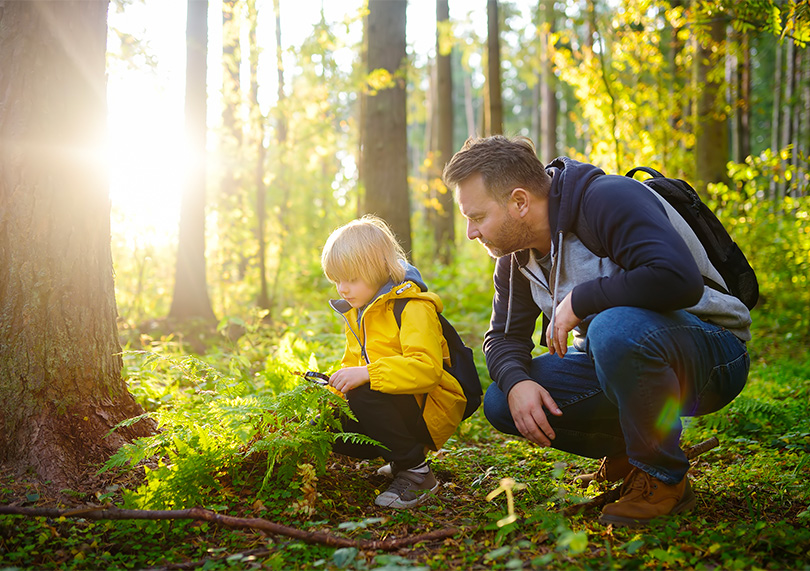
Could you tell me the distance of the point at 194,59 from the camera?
27.9 ft

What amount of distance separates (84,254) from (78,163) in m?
0.48

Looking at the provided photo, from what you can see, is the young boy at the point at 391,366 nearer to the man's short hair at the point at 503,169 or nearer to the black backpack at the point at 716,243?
the man's short hair at the point at 503,169

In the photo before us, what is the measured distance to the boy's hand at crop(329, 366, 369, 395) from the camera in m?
2.86

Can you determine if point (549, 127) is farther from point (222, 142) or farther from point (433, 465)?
point (433, 465)

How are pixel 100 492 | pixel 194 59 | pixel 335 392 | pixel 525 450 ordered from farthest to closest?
pixel 194 59 → pixel 525 450 → pixel 335 392 → pixel 100 492

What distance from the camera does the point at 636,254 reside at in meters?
2.36

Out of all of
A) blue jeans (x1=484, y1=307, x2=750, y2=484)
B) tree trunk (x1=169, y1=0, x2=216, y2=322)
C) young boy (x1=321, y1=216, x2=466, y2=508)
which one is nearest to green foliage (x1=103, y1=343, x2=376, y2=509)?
young boy (x1=321, y1=216, x2=466, y2=508)

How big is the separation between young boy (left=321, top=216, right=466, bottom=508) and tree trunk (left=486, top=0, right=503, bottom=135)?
26.4 feet

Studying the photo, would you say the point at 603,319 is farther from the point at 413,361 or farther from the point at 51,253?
the point at 51,253

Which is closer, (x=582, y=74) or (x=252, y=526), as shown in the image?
(x=252, y=526)

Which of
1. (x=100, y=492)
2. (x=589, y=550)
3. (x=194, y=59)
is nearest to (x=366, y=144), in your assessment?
(x=194, y=59)

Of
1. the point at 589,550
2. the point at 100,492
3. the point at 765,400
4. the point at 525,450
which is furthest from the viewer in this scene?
the point at 765,400

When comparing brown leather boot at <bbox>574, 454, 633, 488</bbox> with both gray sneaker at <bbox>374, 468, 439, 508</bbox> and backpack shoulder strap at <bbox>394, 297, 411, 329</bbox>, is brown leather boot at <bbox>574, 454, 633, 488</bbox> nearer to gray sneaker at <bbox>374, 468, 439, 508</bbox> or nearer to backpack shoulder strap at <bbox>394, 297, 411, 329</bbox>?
gray sneaker at <bbox>374, 468, 439, 508</bbox>

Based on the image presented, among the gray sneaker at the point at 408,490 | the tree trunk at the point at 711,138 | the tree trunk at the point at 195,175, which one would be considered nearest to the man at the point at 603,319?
the gray sneaker at the point at 408,490
